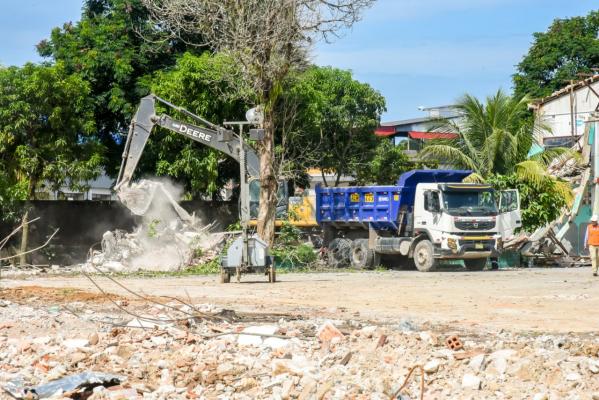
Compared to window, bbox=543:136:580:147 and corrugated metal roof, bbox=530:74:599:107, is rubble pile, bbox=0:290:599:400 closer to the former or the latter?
window, bbox=543:136:580:147

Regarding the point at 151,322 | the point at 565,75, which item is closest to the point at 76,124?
the point at 151,322

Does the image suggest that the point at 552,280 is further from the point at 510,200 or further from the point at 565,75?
the point at 565,75

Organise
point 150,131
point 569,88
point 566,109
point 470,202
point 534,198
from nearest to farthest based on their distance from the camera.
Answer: point 470,202, point 150,131, point 534,198, point 569,88, point 566,109

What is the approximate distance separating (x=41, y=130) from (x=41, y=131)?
0.03 m

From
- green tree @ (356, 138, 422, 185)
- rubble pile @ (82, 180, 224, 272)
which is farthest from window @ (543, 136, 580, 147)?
Result: rubble pile @ (82, 180, 224, 272)

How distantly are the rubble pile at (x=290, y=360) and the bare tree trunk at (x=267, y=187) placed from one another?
54.9ft

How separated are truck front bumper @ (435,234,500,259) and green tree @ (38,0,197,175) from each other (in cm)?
1248

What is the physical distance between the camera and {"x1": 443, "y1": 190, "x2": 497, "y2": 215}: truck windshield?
31094 mm

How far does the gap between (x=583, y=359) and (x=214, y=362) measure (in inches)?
156

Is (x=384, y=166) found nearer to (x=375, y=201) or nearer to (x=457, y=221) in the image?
(x=375, y=201)

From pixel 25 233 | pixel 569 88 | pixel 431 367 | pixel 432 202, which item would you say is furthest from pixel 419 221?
pixel 431 367

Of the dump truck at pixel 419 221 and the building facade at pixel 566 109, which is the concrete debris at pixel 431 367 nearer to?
the dump truck at pixel 419 221

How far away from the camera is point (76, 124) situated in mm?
33094

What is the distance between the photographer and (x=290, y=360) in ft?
37.6
